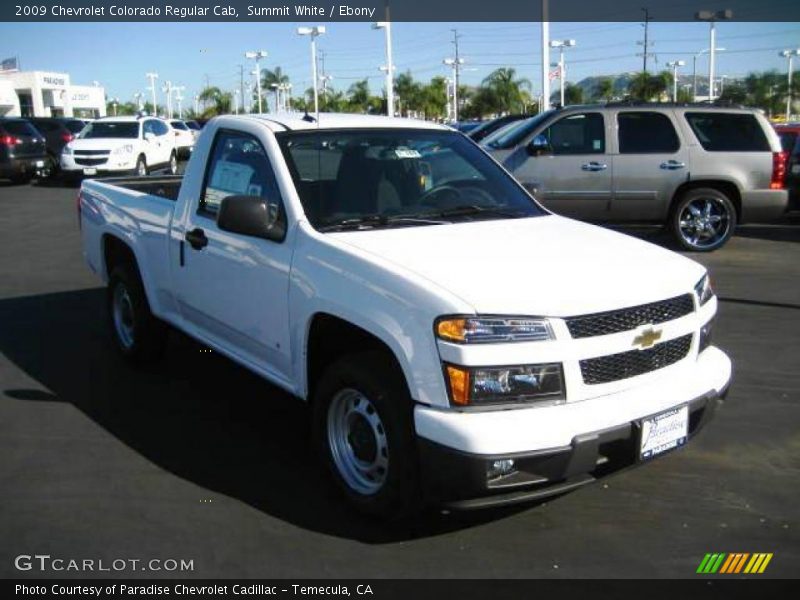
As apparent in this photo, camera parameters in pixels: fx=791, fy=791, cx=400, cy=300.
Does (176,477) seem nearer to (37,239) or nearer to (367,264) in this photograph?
(367,264)

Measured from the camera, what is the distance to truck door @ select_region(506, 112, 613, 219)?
35.4 feet

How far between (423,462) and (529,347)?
627mm

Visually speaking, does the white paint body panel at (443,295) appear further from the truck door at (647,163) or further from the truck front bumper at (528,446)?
the truck door at (647,163)

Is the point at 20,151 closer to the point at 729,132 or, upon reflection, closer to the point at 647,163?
the point at 647,163

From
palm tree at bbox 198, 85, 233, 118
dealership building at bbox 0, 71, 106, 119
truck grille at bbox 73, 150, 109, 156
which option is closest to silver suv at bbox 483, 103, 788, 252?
truck grille at bbox 73, 150, 109, 156

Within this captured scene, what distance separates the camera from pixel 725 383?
12.5 feet

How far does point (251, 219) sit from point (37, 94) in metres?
68.8

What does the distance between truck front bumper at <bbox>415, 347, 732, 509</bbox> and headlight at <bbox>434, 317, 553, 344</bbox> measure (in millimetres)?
287

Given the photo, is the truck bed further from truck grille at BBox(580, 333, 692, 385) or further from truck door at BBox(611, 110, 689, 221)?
truck door at BBox(611, 110, 689, 221)

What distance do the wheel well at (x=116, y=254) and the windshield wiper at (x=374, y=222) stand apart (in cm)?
237

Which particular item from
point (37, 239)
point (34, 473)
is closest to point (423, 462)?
point (34, 473)

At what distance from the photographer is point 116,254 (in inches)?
245

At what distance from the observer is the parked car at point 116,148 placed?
21125mm
